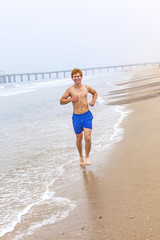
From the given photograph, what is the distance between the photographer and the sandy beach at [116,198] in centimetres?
247

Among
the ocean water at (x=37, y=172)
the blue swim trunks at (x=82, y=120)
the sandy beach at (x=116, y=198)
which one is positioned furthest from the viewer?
the blue swim trunks at (x=82, y=120)

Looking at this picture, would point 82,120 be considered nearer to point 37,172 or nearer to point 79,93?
point 79,93

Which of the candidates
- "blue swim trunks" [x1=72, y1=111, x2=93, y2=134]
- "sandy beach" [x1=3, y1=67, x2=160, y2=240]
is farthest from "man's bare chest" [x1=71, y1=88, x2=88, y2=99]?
"sandy beach" [x1=3, y1=67, x2=160, y2=240]

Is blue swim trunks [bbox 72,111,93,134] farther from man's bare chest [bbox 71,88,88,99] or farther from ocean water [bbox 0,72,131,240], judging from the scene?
ocean water [bbox 0,72,131,240]

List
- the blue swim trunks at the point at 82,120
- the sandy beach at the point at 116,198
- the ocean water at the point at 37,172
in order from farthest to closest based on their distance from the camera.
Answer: the blue swim trunks at the point at 82,120, the ocean water at the point at 37,172, the sandy beach at the point at 116,198

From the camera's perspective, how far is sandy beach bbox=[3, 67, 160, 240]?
2467mm

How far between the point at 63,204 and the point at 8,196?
2.69 ft

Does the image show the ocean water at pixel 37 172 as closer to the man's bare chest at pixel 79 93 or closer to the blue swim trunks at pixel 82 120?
the blue swim trunks at pixel 82 120

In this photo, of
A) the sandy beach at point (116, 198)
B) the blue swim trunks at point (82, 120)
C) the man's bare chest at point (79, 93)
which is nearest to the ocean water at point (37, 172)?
the sandy beach at point (116, 198)

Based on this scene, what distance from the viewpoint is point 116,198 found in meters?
3.14

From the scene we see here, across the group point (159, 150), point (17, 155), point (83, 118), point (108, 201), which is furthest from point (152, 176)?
point (17, 155)

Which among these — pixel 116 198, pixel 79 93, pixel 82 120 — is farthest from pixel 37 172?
pixel 116 198

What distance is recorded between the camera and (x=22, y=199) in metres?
3.54

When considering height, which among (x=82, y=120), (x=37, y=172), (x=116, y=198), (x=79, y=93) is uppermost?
(x=79, y=93)
